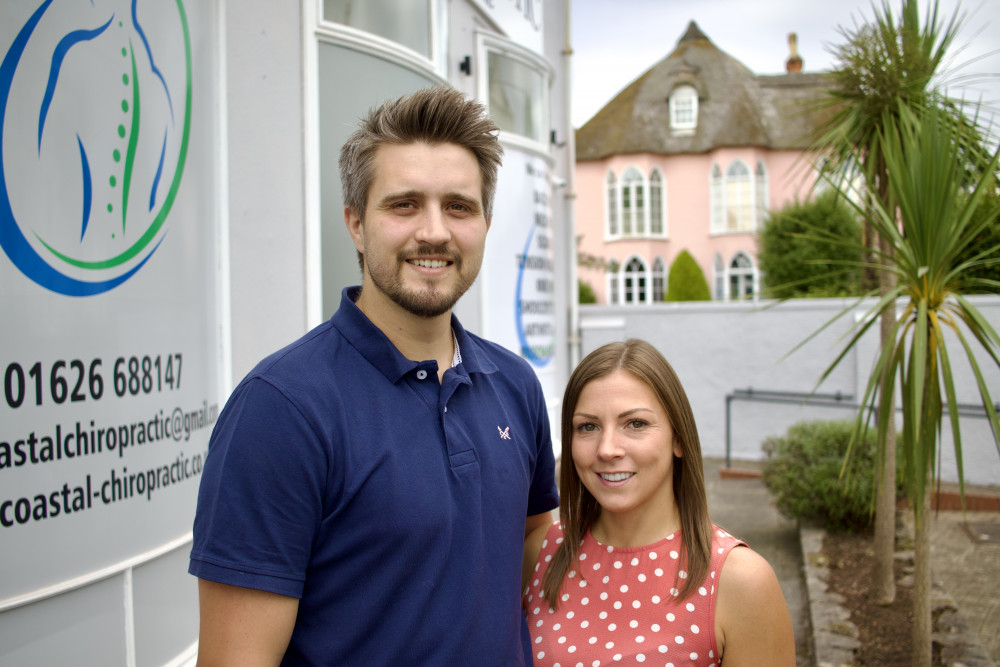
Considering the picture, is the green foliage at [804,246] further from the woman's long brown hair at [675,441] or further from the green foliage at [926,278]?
the woman's long brown hair at [675,441]

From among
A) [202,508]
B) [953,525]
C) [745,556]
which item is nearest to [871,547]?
[953,525]

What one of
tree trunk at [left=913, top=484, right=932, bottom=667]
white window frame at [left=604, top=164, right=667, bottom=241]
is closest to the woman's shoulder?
tree trunk at [left=913, top=484, right=932, bottom=667]

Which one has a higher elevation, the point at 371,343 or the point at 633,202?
the point at 633,202

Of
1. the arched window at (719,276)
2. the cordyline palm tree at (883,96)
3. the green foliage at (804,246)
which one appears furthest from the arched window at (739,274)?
the cordyline palm tree at (883,96)

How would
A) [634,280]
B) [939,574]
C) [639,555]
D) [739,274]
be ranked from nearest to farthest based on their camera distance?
[639,555]
[939,574]
[739,274]
[634,280]

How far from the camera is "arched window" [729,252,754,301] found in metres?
32.0

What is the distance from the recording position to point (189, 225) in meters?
3.16

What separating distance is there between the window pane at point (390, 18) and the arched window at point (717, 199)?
28.9 metres

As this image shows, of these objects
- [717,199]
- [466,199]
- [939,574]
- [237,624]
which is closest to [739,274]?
[717,199]

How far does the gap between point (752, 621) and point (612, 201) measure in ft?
104

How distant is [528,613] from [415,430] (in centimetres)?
76

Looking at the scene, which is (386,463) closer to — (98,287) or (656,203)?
(98,287)

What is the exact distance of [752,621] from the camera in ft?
5.86

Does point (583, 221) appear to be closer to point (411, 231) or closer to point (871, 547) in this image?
point (871, 547)
